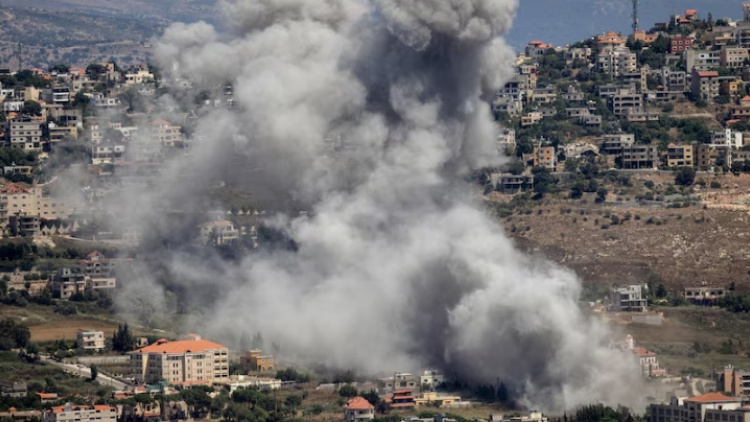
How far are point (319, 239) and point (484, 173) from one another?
69.2 ft

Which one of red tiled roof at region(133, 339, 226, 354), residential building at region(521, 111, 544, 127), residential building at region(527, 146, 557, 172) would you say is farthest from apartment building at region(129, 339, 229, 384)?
residential building at region(521, 111, 544, 127)

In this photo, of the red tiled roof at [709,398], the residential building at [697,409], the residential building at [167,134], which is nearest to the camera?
the residential building at [697,409]

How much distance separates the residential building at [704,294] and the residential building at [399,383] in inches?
491

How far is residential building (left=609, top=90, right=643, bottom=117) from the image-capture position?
94.8 metres

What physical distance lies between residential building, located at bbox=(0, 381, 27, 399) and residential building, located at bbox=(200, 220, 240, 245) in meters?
15.7

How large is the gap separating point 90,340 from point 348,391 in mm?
9678

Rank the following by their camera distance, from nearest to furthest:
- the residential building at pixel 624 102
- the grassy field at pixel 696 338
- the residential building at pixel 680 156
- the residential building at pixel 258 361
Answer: the grassy field at pixel 696 338
the residential building at pixel 258 361
the residential building at pixel 680 156
the residential building at pixel 624 102

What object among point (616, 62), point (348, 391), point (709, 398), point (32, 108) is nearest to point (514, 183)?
point (616, 62)

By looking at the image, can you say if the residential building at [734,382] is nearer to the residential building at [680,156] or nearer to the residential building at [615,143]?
the residential building at [680,156]

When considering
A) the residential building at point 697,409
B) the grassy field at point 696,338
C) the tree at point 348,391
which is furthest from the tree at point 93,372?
the residential building at point 697,409

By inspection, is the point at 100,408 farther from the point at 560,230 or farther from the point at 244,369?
the point at 560,230

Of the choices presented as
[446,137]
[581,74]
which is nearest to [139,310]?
[446,137]

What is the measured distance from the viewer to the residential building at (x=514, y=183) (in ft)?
279

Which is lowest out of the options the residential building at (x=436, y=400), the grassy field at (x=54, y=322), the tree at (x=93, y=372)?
the residential building at (x=436, y=400)
